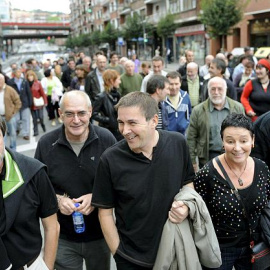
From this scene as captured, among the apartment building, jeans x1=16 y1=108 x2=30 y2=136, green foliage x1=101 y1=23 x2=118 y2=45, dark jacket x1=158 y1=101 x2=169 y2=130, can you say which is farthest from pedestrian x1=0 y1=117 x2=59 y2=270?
green foliage x1=101 y1=23 x2=118 y2=45

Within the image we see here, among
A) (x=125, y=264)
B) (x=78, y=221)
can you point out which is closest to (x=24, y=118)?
(x=78, y=221)

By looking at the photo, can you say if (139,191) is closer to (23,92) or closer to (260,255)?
(260,255)

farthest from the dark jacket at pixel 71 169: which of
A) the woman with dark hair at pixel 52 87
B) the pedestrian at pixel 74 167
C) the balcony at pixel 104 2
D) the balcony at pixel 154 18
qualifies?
the balcony at pixel 104 2

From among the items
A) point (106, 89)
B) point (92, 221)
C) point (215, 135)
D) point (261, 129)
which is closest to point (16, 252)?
point (92, 221)

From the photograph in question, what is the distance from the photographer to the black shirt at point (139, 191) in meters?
2.11

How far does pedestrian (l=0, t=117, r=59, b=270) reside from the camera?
182 centimetres

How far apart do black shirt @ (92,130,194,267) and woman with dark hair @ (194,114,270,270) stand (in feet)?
1.32

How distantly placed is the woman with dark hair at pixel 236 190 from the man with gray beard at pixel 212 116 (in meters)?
1.60

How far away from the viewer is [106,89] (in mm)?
5594

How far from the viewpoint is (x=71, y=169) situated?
2.59m

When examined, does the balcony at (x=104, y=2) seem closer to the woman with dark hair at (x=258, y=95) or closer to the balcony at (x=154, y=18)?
the balcony at (x=154, y=18)

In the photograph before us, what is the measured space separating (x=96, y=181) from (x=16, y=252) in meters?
0.61

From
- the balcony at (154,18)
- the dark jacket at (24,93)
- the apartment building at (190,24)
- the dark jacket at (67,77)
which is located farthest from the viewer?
the balcony at (154,18)

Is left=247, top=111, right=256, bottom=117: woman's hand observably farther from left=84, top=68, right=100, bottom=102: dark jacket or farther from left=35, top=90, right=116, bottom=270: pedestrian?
left=84, top=68, right=100, bottom=102: dark jacket
